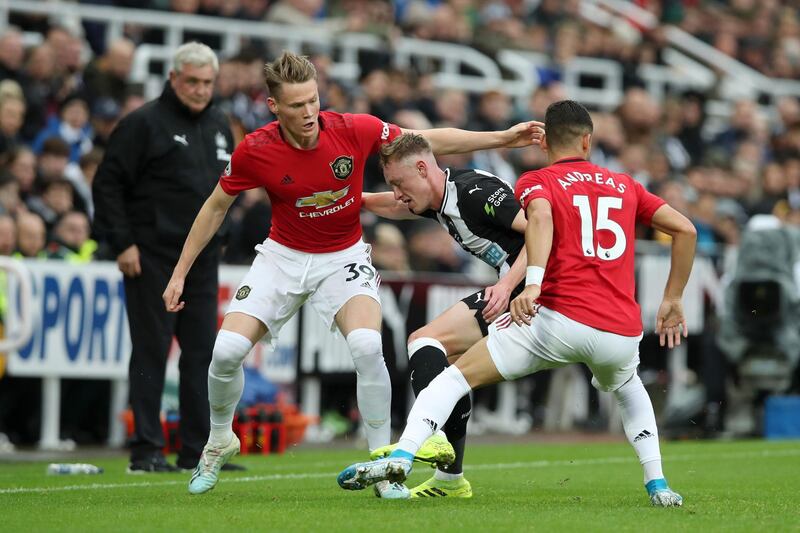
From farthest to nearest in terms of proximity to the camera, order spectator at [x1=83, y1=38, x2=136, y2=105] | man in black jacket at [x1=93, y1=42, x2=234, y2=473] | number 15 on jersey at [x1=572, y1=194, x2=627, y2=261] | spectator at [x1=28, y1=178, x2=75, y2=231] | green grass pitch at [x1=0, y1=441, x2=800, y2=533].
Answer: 1. spectator at [x1=83, y1=38, x2=136, y2=105]
2. spectator at [x1=28, y1=178, x2=75, y2=231]
3. man in black jacket at [x1=93, y1=42, x2=234, y2=473]
4. number 15 on jersey at [x1=572, y1=194, x2=627, y2=261]
5. green grass pitch at [x1=0, y1=441, x2=800, y2=533]

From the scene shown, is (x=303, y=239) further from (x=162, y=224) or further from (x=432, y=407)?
(x=162, y=224)

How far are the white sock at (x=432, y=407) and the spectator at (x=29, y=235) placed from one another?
596 cm

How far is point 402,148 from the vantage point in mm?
7621

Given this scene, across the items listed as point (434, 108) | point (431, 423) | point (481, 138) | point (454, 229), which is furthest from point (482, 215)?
point (434, 108)

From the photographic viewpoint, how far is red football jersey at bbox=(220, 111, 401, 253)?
7699 millimetres

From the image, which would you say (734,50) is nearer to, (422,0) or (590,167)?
(422,0)

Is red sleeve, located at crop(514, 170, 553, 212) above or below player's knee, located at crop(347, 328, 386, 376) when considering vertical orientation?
above

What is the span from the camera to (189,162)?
10.1 meters

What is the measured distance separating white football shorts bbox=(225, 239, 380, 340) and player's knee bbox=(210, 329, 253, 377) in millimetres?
166

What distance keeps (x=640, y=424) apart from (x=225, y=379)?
222 cm

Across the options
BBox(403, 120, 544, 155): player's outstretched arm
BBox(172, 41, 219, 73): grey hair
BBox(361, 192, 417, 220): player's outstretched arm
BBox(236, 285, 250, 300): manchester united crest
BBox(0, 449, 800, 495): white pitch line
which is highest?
BBox(172, 41, 219, 73): grey hair

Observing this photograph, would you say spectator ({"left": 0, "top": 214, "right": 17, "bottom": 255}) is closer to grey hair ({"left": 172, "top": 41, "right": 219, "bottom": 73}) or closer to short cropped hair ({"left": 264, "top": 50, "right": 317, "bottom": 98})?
grey hair ({"left": 172, "top": 41, "right": 219, "bottom": 73})

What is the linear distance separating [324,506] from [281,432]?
4.88 m

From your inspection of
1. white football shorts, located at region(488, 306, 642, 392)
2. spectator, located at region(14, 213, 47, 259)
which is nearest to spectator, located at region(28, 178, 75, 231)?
spectator, located at region(14, 213, 47, 259)
